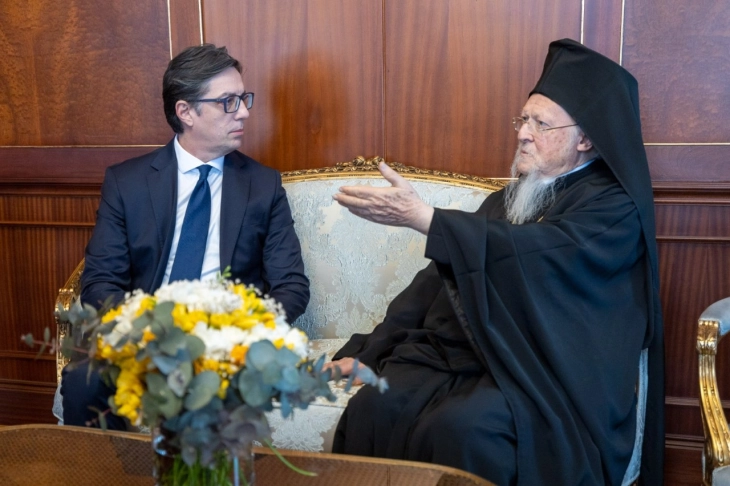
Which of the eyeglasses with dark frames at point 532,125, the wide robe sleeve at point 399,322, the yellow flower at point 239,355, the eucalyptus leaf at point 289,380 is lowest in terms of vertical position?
the wide robe sleeve at point 399,322

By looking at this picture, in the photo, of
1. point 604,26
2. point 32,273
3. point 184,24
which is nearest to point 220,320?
point 604,26

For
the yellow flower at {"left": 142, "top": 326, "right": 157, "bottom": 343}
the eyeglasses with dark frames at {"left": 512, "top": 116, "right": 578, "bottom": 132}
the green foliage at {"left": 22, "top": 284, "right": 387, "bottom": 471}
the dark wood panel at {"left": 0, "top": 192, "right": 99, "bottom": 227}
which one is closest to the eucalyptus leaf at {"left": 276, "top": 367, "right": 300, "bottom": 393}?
the green foliage at {"left": 22, "top": 284, "right": 387, "bottom": 471}

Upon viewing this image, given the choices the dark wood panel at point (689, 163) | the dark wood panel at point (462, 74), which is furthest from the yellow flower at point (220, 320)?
the dark wood panel at point (689, 163)

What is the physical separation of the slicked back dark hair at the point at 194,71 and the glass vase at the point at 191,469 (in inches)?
70.8

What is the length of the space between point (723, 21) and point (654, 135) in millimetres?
484

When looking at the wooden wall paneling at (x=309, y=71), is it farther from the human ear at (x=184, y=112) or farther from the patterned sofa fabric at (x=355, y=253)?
the human ear at (x=184, y=112)

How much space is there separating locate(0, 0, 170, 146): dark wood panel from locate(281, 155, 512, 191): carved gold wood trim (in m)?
0.79

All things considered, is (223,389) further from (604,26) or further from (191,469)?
(604,26)

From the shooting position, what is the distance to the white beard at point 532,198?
9.29ft

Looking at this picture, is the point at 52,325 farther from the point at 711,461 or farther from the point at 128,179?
the point at 711,461

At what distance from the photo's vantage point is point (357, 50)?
343 cm

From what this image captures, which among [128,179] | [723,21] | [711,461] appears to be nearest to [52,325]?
[128,179]

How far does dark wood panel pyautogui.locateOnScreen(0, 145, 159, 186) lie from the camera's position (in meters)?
3.78

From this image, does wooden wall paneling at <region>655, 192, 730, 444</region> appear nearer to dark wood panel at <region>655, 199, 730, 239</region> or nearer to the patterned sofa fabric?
dark wood panel at <region>655, 199, 730, 239</region>
